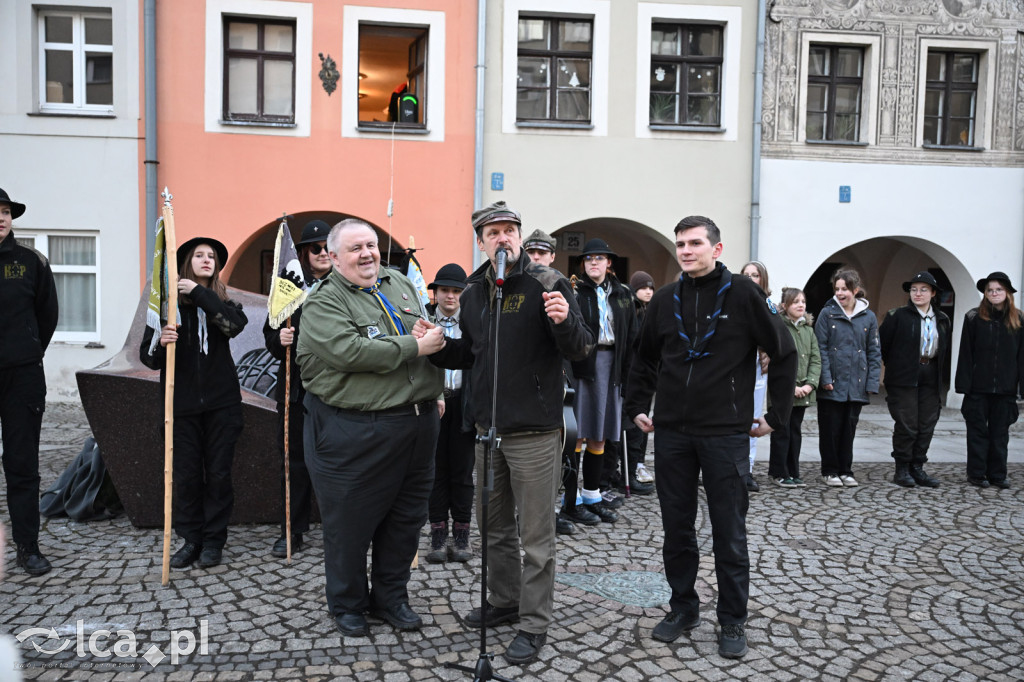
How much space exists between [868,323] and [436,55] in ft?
26.1

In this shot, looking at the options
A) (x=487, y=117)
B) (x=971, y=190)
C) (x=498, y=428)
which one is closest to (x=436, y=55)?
(x=487, y=117)

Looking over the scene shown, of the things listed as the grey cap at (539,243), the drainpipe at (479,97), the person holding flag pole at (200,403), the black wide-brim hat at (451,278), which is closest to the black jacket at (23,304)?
the person holding flag pole at (200,403)

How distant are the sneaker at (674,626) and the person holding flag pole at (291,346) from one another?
238 centimetres

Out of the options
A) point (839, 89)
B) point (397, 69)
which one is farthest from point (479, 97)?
point (839, 89)

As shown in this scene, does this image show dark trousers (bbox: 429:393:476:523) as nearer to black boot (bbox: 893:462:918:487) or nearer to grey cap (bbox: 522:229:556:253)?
grey cap (bbox: 522:229:556:253)

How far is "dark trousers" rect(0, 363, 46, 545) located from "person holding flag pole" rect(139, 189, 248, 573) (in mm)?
671

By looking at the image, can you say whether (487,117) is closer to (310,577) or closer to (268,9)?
(268,9)

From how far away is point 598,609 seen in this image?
4.41 m

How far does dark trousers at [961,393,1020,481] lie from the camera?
775 centimetres

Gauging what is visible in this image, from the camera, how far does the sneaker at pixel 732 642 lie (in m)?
3.82

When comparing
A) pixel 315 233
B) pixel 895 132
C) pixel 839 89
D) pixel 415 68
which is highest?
pixel 415 68

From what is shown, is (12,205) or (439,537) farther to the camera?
(439,537)

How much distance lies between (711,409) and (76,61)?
12.3 metres

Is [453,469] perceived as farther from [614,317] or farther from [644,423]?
[614,317]
